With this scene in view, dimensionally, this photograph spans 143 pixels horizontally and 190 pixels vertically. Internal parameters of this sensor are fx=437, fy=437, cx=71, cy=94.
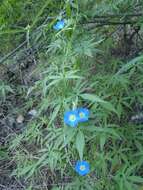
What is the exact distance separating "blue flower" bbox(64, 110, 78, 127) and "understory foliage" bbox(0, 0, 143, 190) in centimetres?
3

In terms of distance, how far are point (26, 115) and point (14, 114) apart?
0.07 m

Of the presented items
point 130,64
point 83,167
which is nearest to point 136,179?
point 83,167

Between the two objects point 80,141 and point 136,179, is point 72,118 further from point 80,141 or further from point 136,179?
point 136,179

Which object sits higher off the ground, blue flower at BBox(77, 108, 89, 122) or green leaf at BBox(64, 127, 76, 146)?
blue flower at BBox(77, 108, 89, 122)

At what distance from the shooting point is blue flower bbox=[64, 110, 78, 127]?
5.08 feet

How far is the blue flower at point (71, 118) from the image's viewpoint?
155 cm

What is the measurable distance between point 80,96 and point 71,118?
16 centimetres

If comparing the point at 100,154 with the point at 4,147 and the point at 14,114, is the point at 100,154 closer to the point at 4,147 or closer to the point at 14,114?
the point at 4,147

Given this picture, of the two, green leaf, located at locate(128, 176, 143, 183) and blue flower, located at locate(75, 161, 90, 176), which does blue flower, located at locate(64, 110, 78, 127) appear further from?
green leaf, located at locate(128, 176, 143, 183)

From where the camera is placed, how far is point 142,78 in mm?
1906

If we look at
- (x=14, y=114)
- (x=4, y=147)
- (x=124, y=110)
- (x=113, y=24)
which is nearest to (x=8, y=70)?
(x=14, y=114)

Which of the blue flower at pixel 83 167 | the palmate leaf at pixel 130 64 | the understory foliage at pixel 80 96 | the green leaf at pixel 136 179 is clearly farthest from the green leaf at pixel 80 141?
the palmate leaf at pixel 130 64

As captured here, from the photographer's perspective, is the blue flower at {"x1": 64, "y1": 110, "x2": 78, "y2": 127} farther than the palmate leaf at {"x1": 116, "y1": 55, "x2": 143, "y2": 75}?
No

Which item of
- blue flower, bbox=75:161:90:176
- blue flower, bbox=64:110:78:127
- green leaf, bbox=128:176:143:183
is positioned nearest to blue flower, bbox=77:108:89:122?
blue flower, bbox=64:110:78:127
